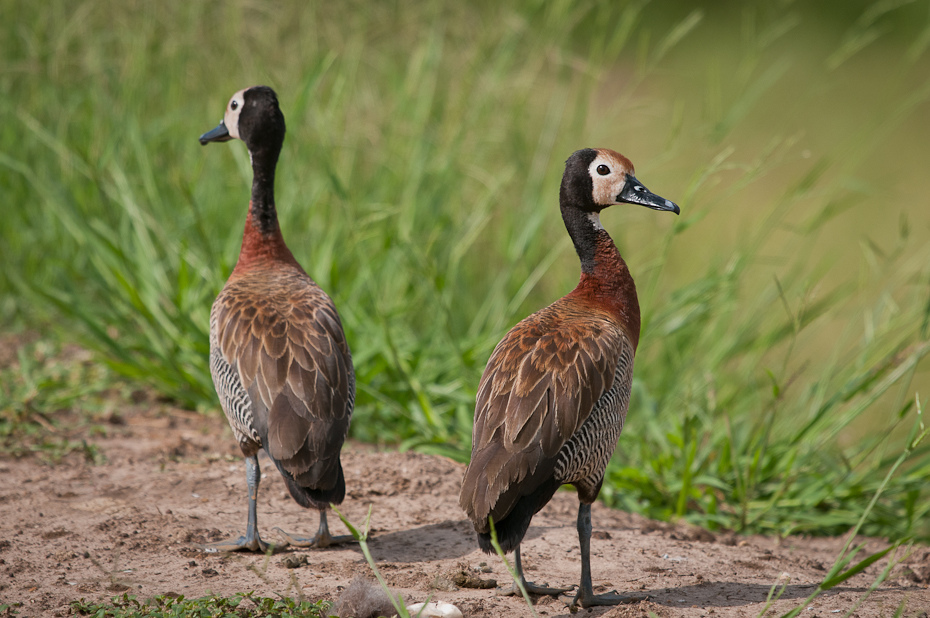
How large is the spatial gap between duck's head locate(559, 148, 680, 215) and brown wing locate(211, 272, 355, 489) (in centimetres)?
125

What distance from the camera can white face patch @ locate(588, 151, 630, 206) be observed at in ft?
12.3

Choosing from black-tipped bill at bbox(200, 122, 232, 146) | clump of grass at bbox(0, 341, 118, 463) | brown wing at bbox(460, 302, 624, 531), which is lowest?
clump of grass at bbox(0, 341, 118, 463)

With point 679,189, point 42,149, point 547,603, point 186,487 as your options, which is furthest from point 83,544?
point 679,189

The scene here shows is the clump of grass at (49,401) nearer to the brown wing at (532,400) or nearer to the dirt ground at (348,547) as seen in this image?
the dirt ground at (348,547)

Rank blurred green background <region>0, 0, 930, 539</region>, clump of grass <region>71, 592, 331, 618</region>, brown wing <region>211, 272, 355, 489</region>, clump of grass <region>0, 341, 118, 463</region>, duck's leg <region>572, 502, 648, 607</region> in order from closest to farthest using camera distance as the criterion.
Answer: clump of grass <region>71, 592, 331, 618</region>
duck's leg <region>572, 502, 648, 607</region>
brown wing <region>211, 272, 355, 489</region>
clump of grass <region>0, 341, 118, 463</region>
blurred green background <region>0, 0, 930, 539</region>

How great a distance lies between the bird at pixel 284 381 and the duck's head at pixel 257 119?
567 mm

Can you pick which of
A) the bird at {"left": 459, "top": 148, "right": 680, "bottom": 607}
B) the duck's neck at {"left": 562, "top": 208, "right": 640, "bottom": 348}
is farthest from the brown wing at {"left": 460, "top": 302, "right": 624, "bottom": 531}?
the duck's neck at {"left": 562, "top": 208, "right": 640, "bottom": 348}

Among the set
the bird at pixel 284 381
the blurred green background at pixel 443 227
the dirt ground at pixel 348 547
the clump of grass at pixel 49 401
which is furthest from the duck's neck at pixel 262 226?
the clump of grass at pixel 49 401

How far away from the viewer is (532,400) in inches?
123

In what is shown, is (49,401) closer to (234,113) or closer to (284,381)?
(234,113)

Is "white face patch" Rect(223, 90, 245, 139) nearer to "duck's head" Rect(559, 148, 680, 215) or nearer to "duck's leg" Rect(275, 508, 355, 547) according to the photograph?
"duck's head" Rect(559, 148, 680, 215)

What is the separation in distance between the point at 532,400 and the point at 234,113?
7.84ft

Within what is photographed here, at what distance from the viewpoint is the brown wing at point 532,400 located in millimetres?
2934

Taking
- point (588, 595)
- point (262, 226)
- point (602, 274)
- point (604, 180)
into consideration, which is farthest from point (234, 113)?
point (588, 595)
